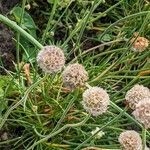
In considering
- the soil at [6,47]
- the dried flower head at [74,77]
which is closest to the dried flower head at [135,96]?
the dried flower head at [74,77]

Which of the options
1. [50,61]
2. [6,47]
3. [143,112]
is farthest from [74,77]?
[6,47]

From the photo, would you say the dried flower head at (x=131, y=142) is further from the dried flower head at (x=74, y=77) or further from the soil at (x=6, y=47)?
the soil at (x=6, y=47)

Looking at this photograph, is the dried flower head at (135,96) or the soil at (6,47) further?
the soil at (6,47)

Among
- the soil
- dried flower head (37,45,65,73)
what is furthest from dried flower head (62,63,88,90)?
the soil

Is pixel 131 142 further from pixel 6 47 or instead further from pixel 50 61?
pixel 6 47

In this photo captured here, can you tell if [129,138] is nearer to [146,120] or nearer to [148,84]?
[146,120]

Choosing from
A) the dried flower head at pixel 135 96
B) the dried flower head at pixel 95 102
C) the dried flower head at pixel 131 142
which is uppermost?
the dried flower head at pixel 95 102
